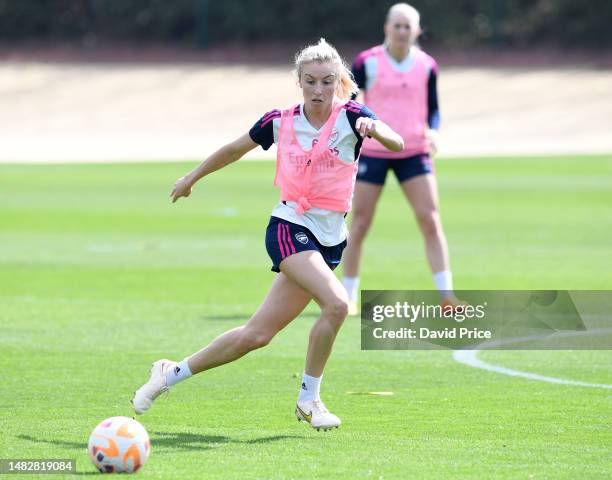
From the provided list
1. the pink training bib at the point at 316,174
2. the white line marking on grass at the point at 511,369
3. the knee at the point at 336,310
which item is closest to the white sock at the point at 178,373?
the knee at the point at 336,310

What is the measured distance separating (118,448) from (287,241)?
169 cm

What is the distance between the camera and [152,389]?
781 centimetres

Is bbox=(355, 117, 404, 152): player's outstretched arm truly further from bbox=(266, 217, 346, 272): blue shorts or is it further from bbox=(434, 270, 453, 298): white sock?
bbox=(434, 270, 453, 298): white sock

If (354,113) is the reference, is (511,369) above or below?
below

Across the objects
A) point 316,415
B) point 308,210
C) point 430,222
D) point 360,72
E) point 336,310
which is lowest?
point 316,415

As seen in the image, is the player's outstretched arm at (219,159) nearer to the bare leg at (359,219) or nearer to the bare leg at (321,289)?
the bare leg at (321,289)

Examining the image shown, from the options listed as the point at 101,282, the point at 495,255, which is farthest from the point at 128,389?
the point at 495,255

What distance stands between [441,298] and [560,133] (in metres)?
27.5

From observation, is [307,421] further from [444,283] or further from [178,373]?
[444,283]

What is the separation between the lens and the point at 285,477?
21.1 feet

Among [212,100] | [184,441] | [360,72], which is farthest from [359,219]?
[212,100]

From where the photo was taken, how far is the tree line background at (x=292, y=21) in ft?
153

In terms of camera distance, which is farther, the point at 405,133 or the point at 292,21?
the point at 292,21

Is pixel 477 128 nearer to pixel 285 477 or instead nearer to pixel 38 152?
pixel 38 152
